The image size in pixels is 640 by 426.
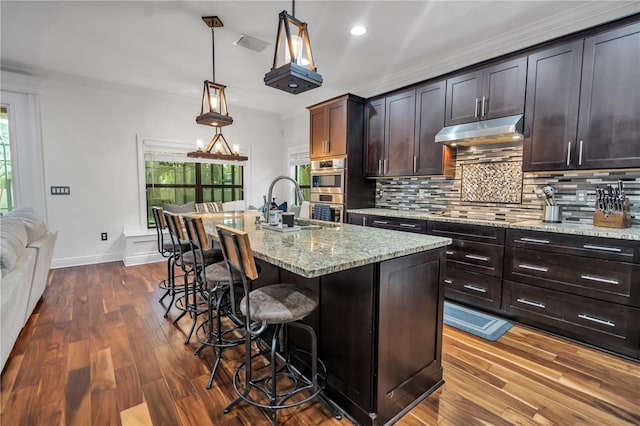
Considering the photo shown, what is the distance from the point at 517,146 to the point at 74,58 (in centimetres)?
521

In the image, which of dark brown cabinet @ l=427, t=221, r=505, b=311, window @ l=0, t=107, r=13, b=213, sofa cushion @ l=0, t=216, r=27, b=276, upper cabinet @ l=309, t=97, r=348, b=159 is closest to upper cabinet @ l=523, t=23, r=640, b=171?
dark brown cabinet @ l=427, t=221, r=505, b=311

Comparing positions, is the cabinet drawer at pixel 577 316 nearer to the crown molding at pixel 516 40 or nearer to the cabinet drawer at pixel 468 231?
the cabinet drawer at pixel 468 231

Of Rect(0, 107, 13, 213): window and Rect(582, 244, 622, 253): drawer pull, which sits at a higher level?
Rect(0, 107, 13, 213): window


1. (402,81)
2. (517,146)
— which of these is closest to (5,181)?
(402,81)

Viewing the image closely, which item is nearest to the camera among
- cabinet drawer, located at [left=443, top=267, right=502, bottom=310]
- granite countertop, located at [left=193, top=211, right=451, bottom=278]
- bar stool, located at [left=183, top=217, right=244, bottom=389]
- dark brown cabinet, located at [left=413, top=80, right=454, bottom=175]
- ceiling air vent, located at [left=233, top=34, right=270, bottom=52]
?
granite countertop, located at [left=193, top=211, right=451, bottom=278]

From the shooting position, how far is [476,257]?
9.58 feet

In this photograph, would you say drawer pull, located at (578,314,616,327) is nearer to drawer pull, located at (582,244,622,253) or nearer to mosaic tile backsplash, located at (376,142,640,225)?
drawer pull, located at (582,244,622,253)

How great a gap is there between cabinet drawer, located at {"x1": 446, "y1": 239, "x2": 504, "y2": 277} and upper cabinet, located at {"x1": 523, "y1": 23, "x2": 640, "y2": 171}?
862mm

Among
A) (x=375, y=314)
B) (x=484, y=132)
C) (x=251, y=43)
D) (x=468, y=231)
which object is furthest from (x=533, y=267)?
(x=251, y=43)

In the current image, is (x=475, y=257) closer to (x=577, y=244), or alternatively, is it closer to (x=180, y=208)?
(x=577, y=244)

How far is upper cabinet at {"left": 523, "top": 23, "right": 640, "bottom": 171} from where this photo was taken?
2.30 m

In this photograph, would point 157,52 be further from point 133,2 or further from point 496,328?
point 496,328

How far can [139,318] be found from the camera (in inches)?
109

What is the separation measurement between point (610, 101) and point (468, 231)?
1464mm
